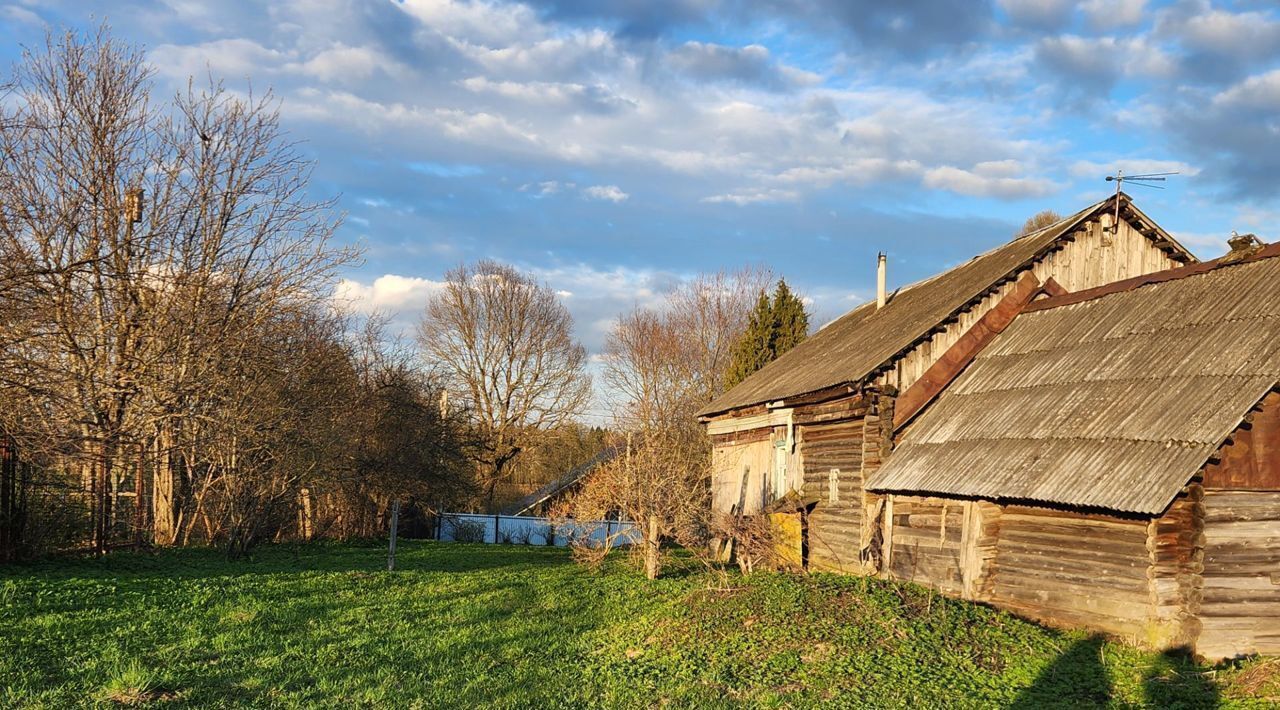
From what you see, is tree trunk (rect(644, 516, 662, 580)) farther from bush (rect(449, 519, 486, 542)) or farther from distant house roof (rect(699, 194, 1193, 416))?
bush (rect(449, 519, 486, 542))

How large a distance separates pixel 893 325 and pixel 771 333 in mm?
15755

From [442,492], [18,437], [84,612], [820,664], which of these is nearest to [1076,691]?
[820,664]

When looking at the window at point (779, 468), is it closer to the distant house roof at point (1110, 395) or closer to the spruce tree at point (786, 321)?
the distant house roof at point (1110, 395)

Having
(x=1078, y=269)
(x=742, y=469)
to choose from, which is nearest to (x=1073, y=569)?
(x=1078, y=269)

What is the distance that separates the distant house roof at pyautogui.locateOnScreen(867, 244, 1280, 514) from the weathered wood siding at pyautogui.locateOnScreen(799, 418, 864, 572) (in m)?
1.31

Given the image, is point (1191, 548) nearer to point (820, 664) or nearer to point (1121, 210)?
point (820, 664)

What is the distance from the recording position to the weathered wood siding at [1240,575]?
10273mm

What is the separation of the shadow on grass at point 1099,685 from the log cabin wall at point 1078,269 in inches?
272

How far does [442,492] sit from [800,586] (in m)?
20.2

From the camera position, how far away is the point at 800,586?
14.0 m

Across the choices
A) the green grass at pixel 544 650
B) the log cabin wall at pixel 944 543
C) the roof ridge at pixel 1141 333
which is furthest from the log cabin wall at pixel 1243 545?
the log cabin wall at pixel 944 543

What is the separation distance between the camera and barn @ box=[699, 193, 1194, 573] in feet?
52.7

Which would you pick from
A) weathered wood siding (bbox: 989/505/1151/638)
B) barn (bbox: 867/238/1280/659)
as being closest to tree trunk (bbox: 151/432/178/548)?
barn (bbox: 867/238/1280/659)

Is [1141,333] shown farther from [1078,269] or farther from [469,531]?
[469,531]
